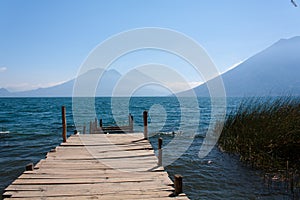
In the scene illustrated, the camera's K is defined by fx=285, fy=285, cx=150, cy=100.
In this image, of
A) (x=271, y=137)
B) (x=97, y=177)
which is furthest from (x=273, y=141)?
(x=97, y=177)

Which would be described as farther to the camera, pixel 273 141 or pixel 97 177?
pixel 273 141

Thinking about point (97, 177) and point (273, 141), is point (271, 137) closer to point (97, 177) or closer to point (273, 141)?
point (273, 141)

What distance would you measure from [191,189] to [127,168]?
3.13 metres

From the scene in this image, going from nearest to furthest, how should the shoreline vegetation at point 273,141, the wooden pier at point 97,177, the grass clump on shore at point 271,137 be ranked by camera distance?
the wooden pier at point 97,177
the shoreline vegetation at point 273,141
the grass clump on shore at point 271,137

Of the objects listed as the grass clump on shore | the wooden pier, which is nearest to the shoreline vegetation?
the grass clump on shore

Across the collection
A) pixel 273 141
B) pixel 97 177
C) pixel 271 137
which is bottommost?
pixel 97 177

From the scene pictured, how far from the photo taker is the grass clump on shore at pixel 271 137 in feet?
35.8

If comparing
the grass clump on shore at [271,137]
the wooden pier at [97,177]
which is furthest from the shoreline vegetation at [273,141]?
the wooden pier at [97,177]

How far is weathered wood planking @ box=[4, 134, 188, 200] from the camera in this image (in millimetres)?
5801

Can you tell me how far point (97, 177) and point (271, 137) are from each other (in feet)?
24.7

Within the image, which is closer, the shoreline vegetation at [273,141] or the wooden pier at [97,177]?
the wooden pier at [97,177]

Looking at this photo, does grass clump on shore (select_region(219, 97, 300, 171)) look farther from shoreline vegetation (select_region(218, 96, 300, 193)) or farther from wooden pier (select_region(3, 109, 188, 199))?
wooden pier (select_region(3, 109, 188, 199))

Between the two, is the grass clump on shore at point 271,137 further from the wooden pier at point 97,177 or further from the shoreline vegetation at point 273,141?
the wooden pier at point 97,177

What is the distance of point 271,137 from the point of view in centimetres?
1130
